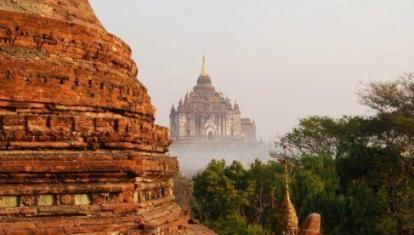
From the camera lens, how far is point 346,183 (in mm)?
21297

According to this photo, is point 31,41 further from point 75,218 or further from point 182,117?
point 182,117

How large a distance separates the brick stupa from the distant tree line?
37.1ft

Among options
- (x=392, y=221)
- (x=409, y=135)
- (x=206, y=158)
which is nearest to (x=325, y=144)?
(x=409, y=135)

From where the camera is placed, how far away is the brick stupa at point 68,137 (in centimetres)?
567

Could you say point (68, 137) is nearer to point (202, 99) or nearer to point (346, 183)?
point (346, 183)

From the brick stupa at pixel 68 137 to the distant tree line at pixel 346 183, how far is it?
1131 cm

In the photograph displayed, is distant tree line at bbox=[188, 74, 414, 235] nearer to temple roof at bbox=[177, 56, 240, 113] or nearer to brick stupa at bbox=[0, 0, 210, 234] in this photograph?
brick stupa at bbox=[0, 0, 210, 234]

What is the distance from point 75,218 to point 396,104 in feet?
60.3

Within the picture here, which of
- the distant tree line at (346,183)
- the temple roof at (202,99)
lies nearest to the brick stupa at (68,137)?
the distant tree line at (346,183)

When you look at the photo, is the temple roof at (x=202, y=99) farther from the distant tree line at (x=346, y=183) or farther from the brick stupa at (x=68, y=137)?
the brick stupa at (x=68, y=137)

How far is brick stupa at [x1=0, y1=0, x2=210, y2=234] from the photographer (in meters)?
5.67

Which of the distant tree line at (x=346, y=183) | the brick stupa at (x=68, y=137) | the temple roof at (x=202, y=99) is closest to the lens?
the brick stupa at (x=68, y=137)

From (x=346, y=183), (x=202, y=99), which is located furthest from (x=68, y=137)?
(x=202, y=99)

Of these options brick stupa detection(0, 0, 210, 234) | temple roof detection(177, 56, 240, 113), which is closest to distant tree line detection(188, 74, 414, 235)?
brick stupa detection(0, 0, 210, 234)
